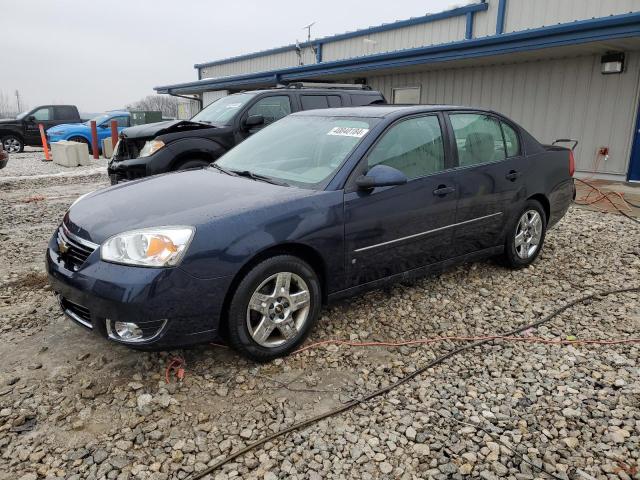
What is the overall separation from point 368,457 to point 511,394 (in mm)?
1044

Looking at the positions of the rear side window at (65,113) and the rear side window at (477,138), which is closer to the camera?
the rear side window at (477,138)

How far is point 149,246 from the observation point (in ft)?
9.09

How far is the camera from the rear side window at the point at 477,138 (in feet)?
14.0

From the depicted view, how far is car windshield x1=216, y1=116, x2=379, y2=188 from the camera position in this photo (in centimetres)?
360

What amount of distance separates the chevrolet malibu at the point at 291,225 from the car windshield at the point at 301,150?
0.04 feet

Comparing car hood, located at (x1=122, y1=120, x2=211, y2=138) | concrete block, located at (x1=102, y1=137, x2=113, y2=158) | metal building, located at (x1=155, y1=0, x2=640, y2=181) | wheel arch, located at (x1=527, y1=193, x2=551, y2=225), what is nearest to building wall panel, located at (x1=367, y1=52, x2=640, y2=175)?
metal building, located at (x1=155, y1=0, x2=640, y2=181)

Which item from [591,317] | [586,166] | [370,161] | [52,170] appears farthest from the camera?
[52,170]

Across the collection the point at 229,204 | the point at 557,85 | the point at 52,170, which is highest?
the point at 557,85

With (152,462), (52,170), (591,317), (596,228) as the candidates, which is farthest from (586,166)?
(52,170)

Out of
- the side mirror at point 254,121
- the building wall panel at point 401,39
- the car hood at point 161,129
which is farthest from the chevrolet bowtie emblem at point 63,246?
the building wall panel at point 401,39

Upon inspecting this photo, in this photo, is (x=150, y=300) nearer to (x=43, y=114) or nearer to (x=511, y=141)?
(x=511, y=141)

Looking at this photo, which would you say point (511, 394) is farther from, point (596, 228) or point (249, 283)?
point (596, 228)

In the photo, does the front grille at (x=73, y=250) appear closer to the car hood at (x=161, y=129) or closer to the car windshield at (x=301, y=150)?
the car windshield at (x=301, y=150)

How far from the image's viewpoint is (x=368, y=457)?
Result: 2410 millimetres
